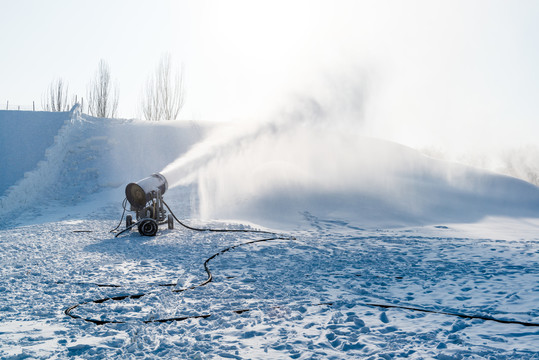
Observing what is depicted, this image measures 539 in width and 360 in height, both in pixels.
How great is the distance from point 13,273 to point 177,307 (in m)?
3.97

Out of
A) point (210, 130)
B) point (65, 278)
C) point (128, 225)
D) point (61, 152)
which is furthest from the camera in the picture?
point (210, 130)

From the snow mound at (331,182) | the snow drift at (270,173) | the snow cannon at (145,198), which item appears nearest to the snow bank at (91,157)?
the snow drift at (270,173)

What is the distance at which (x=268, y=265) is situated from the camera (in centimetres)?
882

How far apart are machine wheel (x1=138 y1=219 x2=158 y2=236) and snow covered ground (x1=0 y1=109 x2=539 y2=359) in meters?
0.35

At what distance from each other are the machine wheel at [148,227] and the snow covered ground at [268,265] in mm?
350

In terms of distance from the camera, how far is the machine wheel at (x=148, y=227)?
1259 cm

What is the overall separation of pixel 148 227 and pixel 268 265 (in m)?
5.27

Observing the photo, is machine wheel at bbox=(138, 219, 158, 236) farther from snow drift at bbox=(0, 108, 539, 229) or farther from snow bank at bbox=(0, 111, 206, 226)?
snow bank at bbox=(0, 111, 206, 226)

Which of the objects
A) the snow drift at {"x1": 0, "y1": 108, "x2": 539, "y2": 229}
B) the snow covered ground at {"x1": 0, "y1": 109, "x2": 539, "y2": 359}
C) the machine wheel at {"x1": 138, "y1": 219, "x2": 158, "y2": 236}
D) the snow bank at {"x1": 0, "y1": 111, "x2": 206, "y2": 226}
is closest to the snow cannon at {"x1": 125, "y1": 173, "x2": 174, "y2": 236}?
the machine wheel at {"x1": 138, "y1": 219, "x2": 158, "y2": 236}

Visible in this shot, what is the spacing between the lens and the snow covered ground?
465 centimetres

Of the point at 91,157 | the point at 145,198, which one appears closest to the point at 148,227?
the point at 145,198

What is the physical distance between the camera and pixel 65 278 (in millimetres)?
7461

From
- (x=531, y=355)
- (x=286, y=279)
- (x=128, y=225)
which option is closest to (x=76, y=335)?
(x=286, y=279)

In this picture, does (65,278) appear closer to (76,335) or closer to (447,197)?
(76,335)
